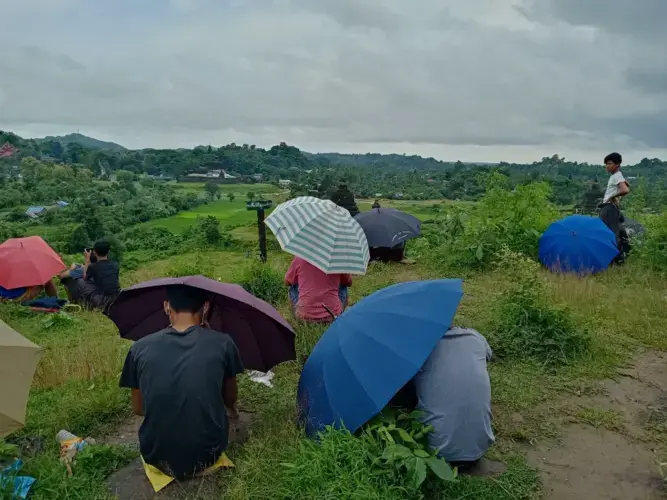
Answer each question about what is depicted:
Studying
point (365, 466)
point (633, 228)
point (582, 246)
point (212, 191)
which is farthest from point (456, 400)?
point (212, 191)

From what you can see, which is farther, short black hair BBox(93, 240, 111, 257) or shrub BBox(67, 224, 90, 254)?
shrub BBox(67, 224, 90, 254)

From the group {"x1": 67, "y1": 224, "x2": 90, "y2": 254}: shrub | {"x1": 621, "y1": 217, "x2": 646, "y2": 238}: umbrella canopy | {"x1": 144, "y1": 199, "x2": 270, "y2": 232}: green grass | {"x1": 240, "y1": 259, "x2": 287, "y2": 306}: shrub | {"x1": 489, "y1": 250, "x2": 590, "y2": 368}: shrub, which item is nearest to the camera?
{"x1": 489, "y1": 250, "x2": 590, "y2": 368}: shrub

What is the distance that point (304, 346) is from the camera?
557 centimetres

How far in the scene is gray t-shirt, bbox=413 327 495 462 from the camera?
3447 mm

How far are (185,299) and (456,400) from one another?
174cm

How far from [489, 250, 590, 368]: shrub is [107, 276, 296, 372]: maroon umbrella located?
8.28ft

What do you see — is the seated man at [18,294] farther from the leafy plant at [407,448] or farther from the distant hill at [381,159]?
the distant hill at [381,159]

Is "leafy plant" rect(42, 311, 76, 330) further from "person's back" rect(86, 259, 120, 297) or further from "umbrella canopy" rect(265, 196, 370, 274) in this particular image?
"umbrella canopy" rect(265, 196, 370, 274)

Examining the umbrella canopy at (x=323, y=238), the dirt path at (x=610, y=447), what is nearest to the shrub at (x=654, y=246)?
the dirt path at (x=610, y=447)

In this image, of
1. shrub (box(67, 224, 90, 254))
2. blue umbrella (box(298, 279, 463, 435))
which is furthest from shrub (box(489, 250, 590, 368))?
shrub (box(67, 224, 90, 254))

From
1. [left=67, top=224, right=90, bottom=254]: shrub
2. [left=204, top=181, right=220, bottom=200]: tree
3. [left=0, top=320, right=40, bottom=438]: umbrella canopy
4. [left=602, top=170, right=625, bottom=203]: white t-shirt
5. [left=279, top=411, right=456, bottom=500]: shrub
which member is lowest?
[left=204, top=181, right=220, bottom=200]: tree

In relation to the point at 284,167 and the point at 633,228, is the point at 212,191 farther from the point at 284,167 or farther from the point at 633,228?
the point at 633,228

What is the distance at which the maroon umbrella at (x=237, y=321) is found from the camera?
3.95 m

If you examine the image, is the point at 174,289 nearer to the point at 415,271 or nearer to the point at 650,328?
the point at 650,328
